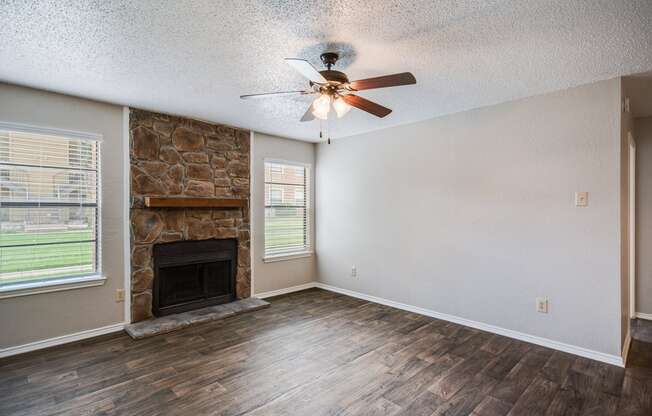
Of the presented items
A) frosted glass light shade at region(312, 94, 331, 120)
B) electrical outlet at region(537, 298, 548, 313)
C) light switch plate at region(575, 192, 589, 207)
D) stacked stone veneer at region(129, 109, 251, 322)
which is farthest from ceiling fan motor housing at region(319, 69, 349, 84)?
electrical outlet at region(537, 298, 548, 313)

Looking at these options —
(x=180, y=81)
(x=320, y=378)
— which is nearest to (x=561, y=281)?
(x=320, y=378)

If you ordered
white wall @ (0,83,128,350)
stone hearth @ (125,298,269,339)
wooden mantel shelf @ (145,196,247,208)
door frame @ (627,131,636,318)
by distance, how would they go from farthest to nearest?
door frame @ (627,131,636,318) < wooden mantel shelf @ (145,196,247,208) < stone hearth @ (125,298,269,339) < white wall @ (0,83,128,350)

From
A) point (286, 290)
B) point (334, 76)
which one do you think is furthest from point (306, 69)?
point (286, 290)

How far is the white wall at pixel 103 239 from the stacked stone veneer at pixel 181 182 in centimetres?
15

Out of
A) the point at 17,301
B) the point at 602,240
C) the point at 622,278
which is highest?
the point at 602,240

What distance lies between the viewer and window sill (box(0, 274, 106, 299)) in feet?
9.70

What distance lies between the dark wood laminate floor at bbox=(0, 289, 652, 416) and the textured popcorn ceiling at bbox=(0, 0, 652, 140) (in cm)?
238

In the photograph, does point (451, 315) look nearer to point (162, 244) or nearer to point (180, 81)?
point (162, 244)

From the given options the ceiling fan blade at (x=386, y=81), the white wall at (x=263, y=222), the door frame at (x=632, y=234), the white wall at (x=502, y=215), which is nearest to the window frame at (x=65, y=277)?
the white wall at (x=263, y=222)

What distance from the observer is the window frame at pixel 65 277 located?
2975 mm

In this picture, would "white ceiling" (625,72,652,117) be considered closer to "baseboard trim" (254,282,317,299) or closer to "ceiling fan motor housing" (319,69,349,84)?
"ceiling fan motor housing" (319,69,349,84)

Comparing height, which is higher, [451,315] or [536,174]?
[536,174]

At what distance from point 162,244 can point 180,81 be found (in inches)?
75.5

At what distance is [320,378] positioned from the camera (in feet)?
8.59
